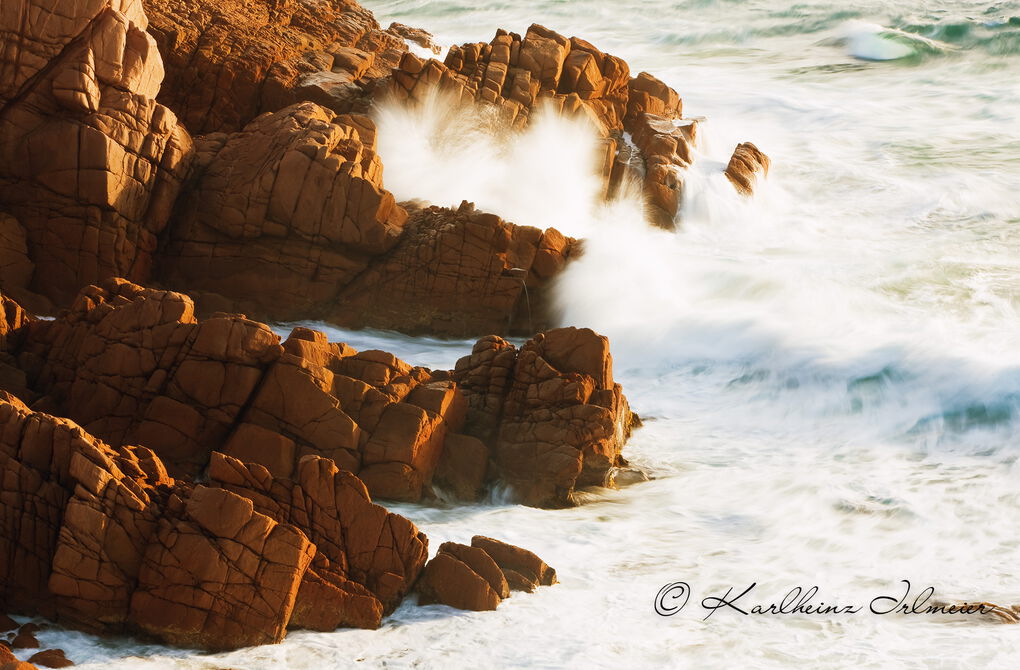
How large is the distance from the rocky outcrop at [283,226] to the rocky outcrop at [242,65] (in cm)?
286

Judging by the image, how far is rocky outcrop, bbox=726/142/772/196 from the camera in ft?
78.6

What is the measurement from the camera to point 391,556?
1045cm

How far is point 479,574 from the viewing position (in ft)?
34.6

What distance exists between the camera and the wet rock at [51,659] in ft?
29.0

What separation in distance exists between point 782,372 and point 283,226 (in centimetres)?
718

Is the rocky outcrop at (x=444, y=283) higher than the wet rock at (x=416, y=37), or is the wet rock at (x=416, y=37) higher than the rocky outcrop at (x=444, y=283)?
the wet rock at (x=416, y=37)

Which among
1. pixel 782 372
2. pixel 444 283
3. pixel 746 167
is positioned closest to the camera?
pixel 782 372

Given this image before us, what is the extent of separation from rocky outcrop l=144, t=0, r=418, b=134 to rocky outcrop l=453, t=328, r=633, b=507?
8476mm

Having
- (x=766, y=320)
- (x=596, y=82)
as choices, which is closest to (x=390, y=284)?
(x=766, y=320)

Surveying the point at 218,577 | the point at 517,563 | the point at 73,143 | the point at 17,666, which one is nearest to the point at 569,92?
the point at 73,143

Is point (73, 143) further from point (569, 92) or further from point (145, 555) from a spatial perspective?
point (569, 92)

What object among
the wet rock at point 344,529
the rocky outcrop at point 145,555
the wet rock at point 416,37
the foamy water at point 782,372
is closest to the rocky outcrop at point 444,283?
the foamy water at point 782,372

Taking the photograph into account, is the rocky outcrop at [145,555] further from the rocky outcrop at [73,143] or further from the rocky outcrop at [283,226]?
the rocky outcrop at [283,226]

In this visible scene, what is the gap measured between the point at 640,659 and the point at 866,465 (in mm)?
5418
